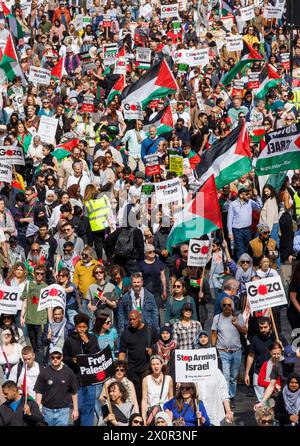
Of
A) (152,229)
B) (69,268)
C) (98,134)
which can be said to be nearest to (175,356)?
(69,268)

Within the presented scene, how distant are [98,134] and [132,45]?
27.4ft

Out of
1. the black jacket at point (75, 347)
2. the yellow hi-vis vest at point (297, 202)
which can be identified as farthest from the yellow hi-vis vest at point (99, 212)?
the black jacket at point (75, 347)

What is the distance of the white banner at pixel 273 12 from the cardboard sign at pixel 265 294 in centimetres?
2056

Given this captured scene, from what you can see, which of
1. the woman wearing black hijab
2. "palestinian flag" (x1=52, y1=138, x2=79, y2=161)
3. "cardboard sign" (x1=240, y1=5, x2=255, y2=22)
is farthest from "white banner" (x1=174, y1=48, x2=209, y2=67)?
the woman wearing black hijab

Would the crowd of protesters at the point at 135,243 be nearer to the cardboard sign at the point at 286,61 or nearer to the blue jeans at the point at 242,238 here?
the blue jeans at the point at 242,238

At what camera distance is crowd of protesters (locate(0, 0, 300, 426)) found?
18.3m

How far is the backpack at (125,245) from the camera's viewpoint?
23516 mm

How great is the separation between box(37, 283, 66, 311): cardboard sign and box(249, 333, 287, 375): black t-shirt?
2334 mm

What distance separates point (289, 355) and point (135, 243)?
5.30 meters

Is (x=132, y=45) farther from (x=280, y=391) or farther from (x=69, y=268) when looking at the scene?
(x=280, y=391)

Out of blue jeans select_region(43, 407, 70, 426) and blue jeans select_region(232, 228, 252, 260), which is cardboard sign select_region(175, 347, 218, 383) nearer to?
blue jeans select_region(43, 407, 70, 426)

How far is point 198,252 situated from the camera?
72.7ft

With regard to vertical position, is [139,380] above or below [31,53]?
above

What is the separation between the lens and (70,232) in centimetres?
2370
